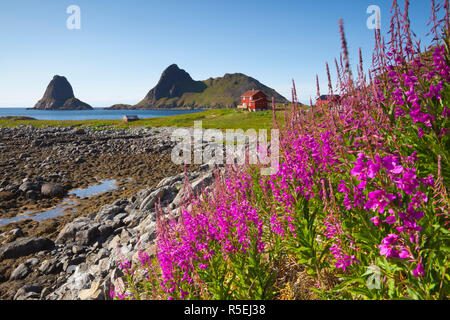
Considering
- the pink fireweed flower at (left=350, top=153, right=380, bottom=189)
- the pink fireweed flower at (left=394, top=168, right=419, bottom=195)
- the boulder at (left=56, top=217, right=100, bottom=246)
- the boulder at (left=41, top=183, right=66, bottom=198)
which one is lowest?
the boulder at (left=56, top=217, right=100, bottom=246)

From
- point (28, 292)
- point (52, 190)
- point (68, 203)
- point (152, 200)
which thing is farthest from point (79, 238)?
point (52, 190)

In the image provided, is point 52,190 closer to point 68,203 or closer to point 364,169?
point 68,203

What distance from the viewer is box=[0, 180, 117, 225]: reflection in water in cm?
1541

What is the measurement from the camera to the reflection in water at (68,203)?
1541 cm

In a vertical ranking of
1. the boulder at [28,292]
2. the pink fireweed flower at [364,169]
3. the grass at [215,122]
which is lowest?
the boulder at [28,292]

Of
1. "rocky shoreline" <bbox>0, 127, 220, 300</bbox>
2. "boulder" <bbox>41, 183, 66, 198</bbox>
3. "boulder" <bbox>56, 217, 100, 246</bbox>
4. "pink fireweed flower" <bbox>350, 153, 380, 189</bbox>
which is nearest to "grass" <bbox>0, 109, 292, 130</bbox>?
Result: "rocky shoreline" <bbox>0, 127, 220, 300</bbox>

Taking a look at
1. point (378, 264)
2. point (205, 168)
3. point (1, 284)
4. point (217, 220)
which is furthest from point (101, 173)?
point (378, 264)

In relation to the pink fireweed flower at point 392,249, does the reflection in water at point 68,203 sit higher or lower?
lower

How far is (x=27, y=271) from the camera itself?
976cm

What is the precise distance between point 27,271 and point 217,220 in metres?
9.39

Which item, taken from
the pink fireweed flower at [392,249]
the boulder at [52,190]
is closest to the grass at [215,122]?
the boulder at [52,190]

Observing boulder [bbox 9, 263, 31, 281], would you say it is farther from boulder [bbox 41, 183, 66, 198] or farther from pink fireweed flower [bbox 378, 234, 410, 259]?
pink fireweed flower [bbox 378, 234, 410, 259]

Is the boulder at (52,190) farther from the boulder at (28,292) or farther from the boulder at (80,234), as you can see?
the boulder at (28,292)

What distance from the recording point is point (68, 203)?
17.5 m
